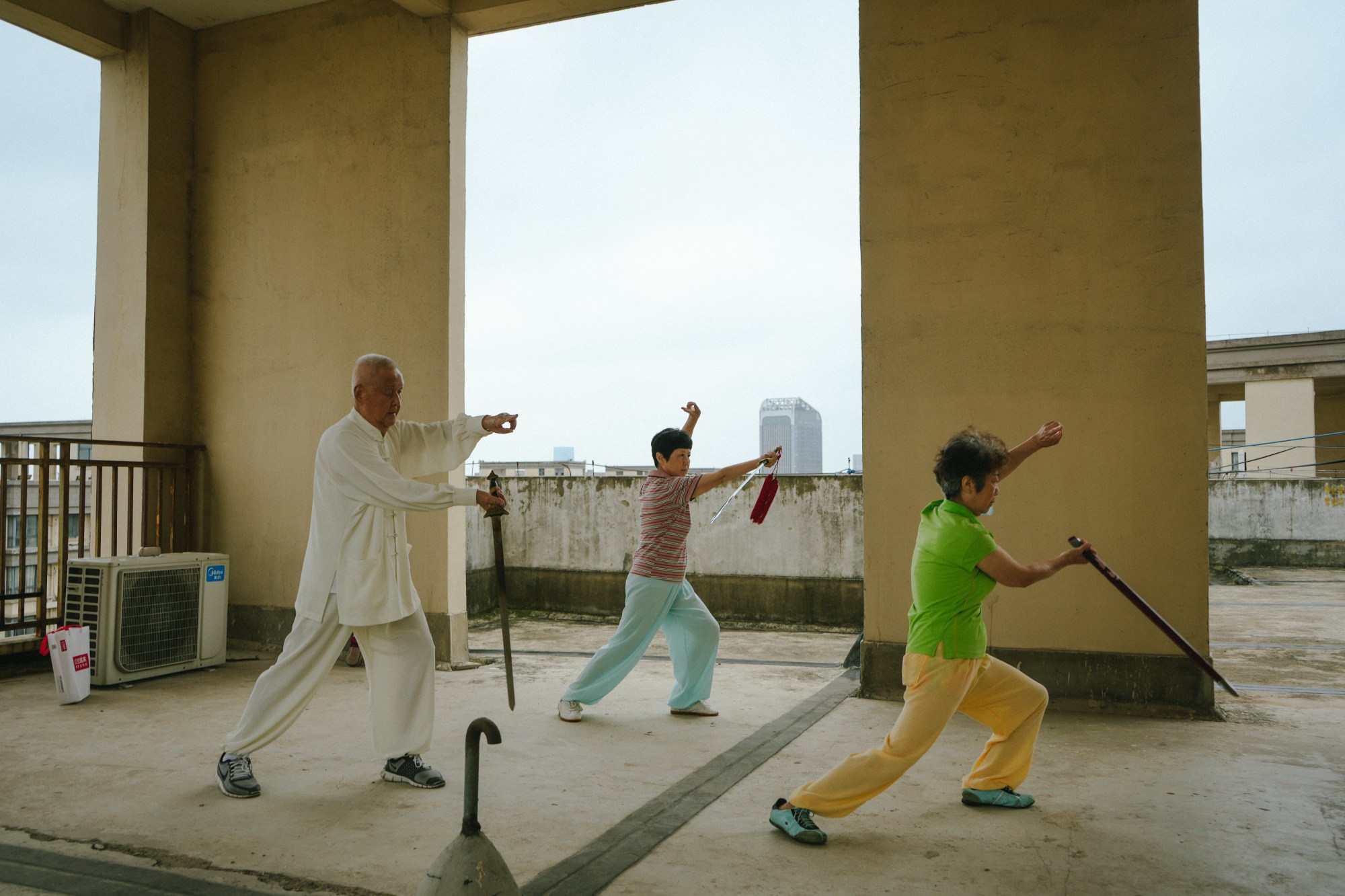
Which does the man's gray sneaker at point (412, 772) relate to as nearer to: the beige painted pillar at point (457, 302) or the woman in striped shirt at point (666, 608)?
the woman in striped shirt at point (666, 608)

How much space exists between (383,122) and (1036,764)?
19.2ft

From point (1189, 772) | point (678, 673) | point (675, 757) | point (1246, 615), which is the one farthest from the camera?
point (1246, 615)

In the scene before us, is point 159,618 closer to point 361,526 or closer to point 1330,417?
point 361,526

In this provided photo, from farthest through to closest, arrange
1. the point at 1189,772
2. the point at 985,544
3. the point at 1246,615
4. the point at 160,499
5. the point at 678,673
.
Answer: the point at 1246,615
the point at 160,499
the point at 678,673
the point at 1189,772
the point at 985,544

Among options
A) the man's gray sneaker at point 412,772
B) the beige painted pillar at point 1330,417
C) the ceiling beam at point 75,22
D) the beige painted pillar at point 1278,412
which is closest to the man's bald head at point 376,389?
the man's gray sneaker at point 412,772

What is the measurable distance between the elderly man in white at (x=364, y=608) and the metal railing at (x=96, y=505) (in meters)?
3.02

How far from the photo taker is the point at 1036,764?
12.6 feet

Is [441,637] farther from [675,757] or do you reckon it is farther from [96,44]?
[96,44]

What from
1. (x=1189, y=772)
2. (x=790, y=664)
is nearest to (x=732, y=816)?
(x=1189, y=772)

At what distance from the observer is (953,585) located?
304cm

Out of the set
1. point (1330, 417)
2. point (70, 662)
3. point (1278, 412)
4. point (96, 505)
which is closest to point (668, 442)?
point (70, 662)

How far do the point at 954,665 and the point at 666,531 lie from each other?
205 centimetres

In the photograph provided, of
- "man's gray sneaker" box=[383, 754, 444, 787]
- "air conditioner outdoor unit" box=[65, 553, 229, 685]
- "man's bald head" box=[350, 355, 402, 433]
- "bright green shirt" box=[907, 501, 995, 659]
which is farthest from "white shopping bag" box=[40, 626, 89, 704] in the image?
"bright green shirt" box=[907, 501, 995, 659]

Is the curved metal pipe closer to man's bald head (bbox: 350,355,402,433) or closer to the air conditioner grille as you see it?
man's bald head (bbox: 350,355,402,433)
